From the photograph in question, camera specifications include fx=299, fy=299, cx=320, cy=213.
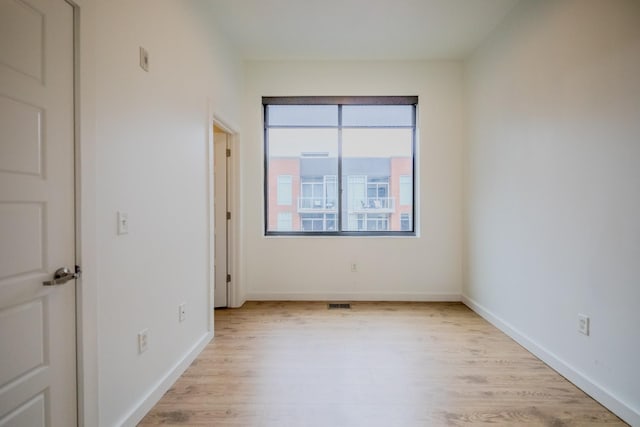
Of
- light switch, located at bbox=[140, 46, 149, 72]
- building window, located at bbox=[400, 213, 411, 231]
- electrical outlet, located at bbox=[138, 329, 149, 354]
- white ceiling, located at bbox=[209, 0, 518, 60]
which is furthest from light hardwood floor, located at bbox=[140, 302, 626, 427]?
white ceiling, located at bbox=[209, 0, 518, 60]

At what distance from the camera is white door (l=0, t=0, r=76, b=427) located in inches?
41.2

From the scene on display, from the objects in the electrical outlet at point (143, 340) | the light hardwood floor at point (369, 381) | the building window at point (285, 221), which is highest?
the building window at point (285, 221)

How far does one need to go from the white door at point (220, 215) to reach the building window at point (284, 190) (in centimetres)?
69

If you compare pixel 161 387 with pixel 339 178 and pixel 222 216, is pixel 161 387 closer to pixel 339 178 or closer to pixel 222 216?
pixel 222 216

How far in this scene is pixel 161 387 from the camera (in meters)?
1.88

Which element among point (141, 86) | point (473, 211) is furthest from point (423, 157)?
point (141, 86)

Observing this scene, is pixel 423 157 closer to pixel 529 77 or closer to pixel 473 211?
pixel 473 211

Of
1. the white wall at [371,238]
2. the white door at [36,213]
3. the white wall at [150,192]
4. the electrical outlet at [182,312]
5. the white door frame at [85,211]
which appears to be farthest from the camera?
the white wall at [371,238]

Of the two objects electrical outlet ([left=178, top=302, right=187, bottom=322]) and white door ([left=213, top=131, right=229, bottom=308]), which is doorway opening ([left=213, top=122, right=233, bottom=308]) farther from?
electrical outlet ([left=178, top=302, right=187, bottom=322])

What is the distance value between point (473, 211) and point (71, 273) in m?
3.57

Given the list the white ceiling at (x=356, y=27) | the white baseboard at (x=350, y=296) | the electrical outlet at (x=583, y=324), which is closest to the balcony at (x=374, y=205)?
the white baseboard at (x=350, y=296)

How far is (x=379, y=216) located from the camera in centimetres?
387

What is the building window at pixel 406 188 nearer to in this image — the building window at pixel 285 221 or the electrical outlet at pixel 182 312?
the building window at pixel 285 221

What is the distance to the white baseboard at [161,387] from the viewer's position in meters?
1.62
